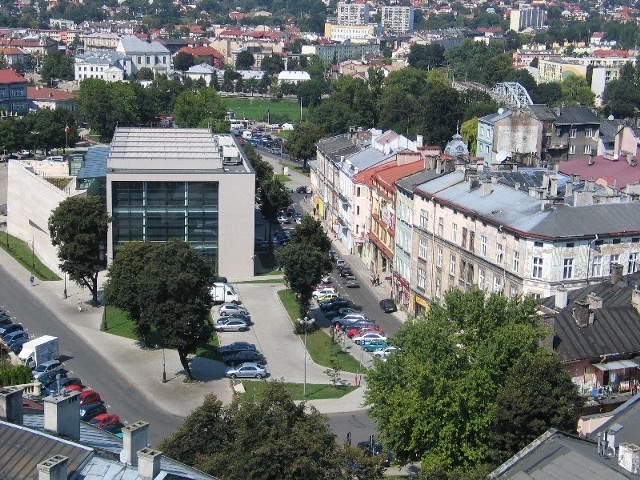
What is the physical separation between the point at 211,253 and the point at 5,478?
34771 millimetres

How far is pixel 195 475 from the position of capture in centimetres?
1631

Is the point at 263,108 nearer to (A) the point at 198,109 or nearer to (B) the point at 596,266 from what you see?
(A) the point at 198,109

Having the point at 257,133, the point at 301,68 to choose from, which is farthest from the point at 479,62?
the point at 257,133

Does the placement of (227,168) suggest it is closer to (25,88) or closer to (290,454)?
(290,454)

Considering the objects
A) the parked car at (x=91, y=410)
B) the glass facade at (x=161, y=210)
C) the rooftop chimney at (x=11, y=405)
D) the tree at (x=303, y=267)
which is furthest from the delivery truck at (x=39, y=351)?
the rooftop chimney at (x=11, y=405)

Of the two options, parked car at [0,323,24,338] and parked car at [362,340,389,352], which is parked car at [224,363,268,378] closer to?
parked car at [362,340,389,352]

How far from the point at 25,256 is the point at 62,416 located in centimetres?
3987

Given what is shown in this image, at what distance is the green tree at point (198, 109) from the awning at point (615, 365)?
6690cm

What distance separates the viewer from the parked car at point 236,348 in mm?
39138

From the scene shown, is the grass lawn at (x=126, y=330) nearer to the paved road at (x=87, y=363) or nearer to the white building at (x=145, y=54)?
the paved road at (x=87, y=363)

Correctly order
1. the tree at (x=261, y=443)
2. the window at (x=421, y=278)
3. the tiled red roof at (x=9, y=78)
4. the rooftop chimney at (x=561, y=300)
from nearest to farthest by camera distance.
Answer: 1. the tree at (x=261, y=443)
2. the rooftop chimney at (x=561, y=300)
3. the window at (x=421, y=278)
4. the tiled red roof at (x=9, y=78)

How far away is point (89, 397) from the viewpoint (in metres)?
33.1

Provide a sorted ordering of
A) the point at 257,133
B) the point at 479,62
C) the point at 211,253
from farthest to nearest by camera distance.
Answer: the point at 479,62, the point at 257,133, the point at 211,253

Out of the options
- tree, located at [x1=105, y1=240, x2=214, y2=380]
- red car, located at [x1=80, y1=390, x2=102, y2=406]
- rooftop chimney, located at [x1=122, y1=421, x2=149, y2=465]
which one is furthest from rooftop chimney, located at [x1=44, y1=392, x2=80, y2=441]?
tree, located at [x1=105, y1=240, x2=214, y2=380]
